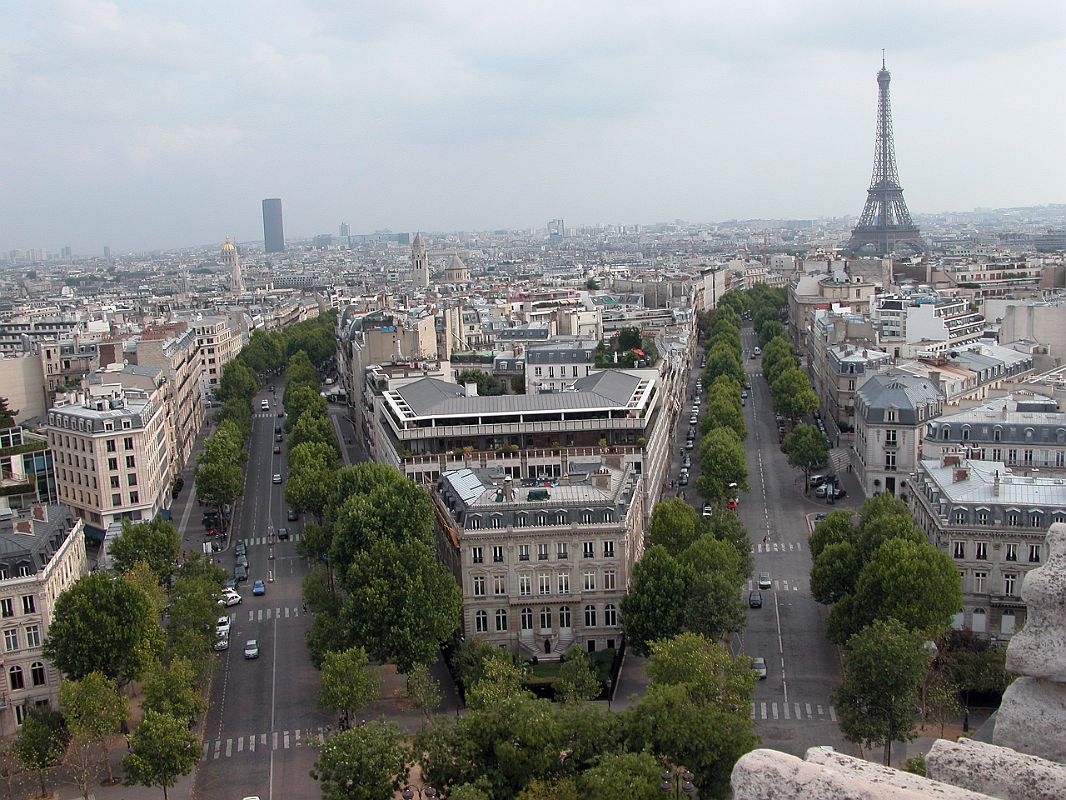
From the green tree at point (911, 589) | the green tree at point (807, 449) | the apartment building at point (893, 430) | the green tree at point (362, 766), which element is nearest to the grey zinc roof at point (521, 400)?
the green tree at point (807, 449)

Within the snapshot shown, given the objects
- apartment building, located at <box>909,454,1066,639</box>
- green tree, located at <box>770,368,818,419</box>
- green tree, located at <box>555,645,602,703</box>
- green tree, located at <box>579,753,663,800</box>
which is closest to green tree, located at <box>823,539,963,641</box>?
apartment building, located at <box>909,454,1066,639</box>

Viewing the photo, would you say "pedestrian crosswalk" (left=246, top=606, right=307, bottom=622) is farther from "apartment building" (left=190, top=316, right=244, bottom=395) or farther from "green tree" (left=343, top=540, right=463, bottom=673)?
"apartment building" (left=190, top=316, right=244, bottom=395)

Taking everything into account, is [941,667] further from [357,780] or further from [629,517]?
[357,780]

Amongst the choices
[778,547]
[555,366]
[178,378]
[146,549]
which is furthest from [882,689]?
[178,378]

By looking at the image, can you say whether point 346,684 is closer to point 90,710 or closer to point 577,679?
point 577,679

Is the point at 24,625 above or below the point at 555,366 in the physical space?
below

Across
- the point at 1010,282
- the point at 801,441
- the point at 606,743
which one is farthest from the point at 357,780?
the point at 1010,282
